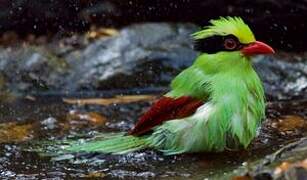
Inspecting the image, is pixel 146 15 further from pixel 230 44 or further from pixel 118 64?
pixel 230 44

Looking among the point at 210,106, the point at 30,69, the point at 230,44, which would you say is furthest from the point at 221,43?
the point at 30,69

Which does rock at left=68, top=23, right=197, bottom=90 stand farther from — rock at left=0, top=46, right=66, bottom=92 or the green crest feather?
the green crest feather

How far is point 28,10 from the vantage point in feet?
26.2

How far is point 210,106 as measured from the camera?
15.9 ft

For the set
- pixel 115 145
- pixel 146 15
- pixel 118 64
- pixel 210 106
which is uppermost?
pixel 146 15

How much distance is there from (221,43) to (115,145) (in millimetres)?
983

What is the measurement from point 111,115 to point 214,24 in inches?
67.6

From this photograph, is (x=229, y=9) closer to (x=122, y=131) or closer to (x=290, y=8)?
(x=290, y=8)

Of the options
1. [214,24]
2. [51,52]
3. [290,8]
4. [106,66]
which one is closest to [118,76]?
[106,66]

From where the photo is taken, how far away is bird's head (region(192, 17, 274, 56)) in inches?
195

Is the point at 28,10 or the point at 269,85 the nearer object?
the point at 269,85

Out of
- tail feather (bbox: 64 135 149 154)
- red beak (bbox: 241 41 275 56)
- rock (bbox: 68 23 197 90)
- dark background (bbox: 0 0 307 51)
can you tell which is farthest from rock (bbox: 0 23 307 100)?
tail feather (bbox: 64 135 149 154)

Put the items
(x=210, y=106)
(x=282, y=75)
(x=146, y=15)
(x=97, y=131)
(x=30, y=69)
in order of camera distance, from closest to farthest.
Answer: (x=210, y=106), (x=97, y=131), (x=282, y=75), (x=30, y=69), (x=146, y=15)

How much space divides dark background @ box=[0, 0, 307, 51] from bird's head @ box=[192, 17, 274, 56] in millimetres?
2820
